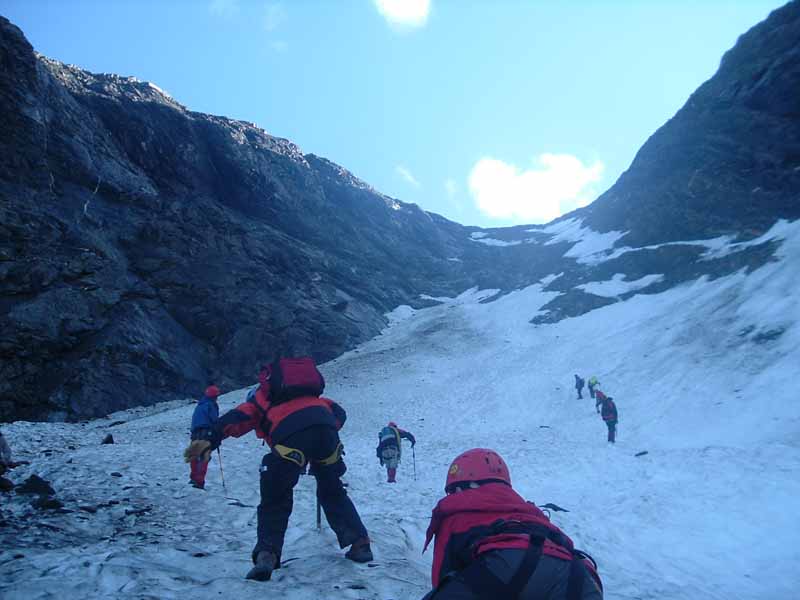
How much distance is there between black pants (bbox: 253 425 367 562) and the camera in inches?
175

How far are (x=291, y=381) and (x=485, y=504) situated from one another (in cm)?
231

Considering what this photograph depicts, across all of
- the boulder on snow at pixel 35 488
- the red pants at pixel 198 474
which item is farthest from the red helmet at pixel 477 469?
the red pants at pixel 198 474

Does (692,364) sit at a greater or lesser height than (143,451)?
greater

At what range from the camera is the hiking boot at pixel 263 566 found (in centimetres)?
411

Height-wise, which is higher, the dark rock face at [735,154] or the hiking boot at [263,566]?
the dark rock face at [735,154]

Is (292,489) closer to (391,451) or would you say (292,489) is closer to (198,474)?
(198,474)

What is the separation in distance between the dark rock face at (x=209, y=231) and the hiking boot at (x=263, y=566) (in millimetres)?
25759

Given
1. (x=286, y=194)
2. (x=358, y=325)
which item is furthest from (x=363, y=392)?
(x=286, y=194)

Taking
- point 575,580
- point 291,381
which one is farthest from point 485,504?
point 291,381

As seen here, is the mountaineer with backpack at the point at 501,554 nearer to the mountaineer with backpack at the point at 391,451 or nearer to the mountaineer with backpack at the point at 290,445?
the mountaineer with backpack at the point at 290,445

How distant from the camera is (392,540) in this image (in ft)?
20.2

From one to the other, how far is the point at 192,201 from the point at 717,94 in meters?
49.9

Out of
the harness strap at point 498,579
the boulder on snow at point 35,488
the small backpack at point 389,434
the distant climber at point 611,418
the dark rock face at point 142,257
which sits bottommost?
the boulder on snow at point 35,488

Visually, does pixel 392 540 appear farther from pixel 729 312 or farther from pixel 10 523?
pixel 729 312
